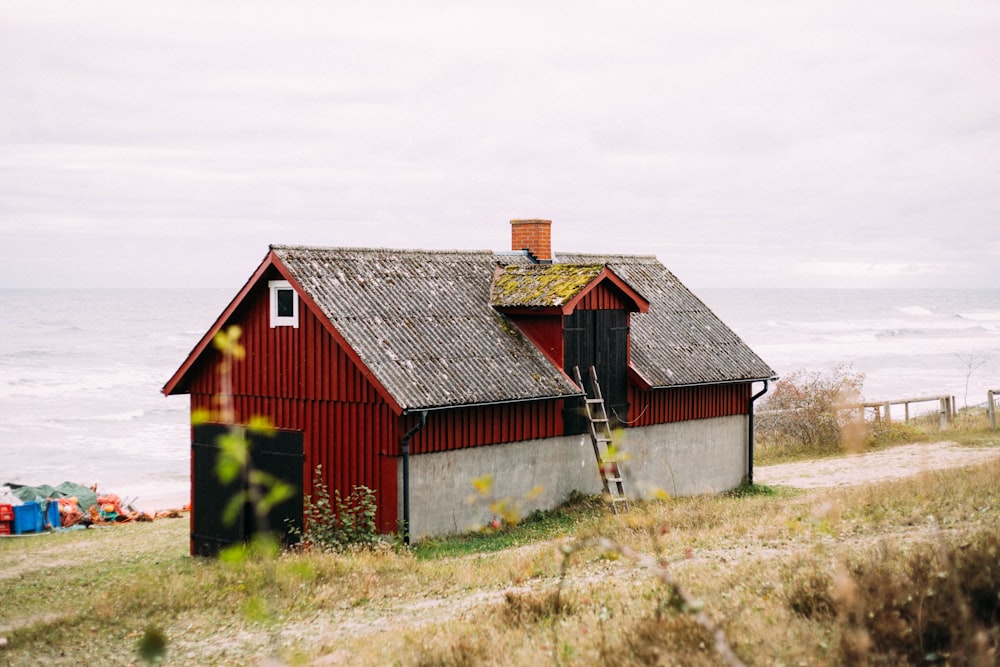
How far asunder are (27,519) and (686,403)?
1620 centimetres

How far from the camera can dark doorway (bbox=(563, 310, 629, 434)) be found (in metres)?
20.7

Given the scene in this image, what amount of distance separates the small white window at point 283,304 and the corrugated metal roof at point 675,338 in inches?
297

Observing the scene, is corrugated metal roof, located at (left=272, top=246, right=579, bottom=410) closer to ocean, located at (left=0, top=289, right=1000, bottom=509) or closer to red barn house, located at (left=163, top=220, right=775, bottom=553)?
red barn house, located at (left=163, top=220, right=775, bottom=553)

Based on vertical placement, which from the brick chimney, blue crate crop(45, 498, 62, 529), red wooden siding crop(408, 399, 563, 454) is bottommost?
blue crate crop(45, 498, 62, 529)

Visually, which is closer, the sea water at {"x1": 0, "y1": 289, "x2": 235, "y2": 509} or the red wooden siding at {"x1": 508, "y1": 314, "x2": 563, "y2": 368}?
the red wooden siding at {"x1": 508, "y1": 314, "x2": 563, "y2": 368}

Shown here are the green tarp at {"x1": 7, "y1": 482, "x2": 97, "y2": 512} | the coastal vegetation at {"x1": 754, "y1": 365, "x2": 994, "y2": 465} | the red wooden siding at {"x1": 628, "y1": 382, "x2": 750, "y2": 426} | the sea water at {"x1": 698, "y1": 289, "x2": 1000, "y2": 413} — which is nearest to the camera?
the red wooden siding at {"x1": 628, "y1": 382, "x2": 750, "y2": 426}

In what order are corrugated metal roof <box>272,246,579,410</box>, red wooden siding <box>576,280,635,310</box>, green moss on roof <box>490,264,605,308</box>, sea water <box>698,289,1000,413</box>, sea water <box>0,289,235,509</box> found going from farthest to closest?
sea water <box>698,289,1000,413</box>
sea water <box>0,289,235,509</box>
red wooden siding <box>576,280,635,310</box>
green moss on roof <box>490,264,605,308</box>
corrugated metal roof <box>272,246,579,410</box>

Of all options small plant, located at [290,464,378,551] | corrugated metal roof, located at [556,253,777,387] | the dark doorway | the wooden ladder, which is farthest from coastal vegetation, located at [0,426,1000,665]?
corrugated metal roof, located at [556,253,777,387]

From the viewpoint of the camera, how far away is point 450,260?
22.4 metres

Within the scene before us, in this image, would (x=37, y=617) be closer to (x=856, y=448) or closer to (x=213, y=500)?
(x=213, y=500)

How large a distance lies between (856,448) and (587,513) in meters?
15.1

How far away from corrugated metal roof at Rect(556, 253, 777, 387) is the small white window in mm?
7535

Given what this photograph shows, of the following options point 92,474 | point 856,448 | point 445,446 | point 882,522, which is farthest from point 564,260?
point 92,474

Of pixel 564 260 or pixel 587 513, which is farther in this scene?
pixel 564 260
